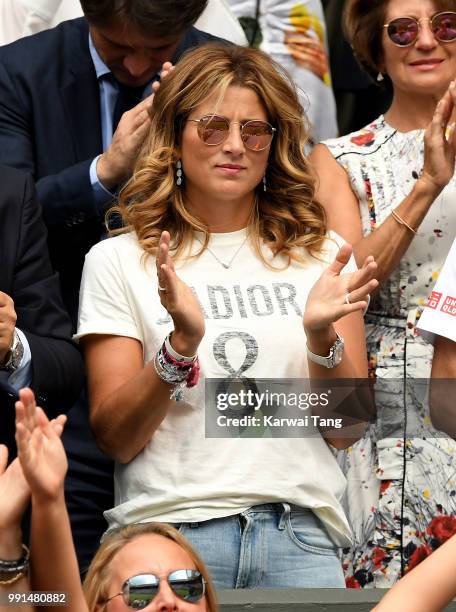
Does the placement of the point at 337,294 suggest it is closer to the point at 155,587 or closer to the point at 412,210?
the point at 412,210

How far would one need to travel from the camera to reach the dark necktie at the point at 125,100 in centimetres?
475

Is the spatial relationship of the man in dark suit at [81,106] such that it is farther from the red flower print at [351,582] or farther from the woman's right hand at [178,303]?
the red flower print at [351,582]

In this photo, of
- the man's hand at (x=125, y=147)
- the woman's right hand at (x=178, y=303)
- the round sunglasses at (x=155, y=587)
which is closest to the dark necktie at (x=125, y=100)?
the man's hand at (x=125, y=147)

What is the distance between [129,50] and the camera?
4.67 metres

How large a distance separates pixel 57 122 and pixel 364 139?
0.96 m

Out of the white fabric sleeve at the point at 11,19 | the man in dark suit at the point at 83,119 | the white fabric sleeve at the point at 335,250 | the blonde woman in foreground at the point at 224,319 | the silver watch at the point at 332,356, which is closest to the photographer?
the blonde woman in foreground at the point at 224,319

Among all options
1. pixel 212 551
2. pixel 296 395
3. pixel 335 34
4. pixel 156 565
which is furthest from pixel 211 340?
pixel 335 34

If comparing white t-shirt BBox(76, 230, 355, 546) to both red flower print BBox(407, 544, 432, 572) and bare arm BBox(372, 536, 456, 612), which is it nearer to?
red flower print BBox(407, 544, 432, 572)

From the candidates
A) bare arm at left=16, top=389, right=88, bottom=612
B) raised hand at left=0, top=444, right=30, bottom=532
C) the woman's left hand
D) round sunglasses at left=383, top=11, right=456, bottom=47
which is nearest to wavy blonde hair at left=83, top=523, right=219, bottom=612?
bare arm at left=16, top=389, right=88, bottom=612

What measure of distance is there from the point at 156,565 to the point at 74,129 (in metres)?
1.79

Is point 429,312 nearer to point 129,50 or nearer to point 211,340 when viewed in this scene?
point 211,340

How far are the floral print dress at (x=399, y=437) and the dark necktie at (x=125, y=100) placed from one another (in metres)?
0.71

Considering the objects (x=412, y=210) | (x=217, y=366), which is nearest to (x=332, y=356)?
(x=217, y=366)

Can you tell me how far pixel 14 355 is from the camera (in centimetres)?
373
